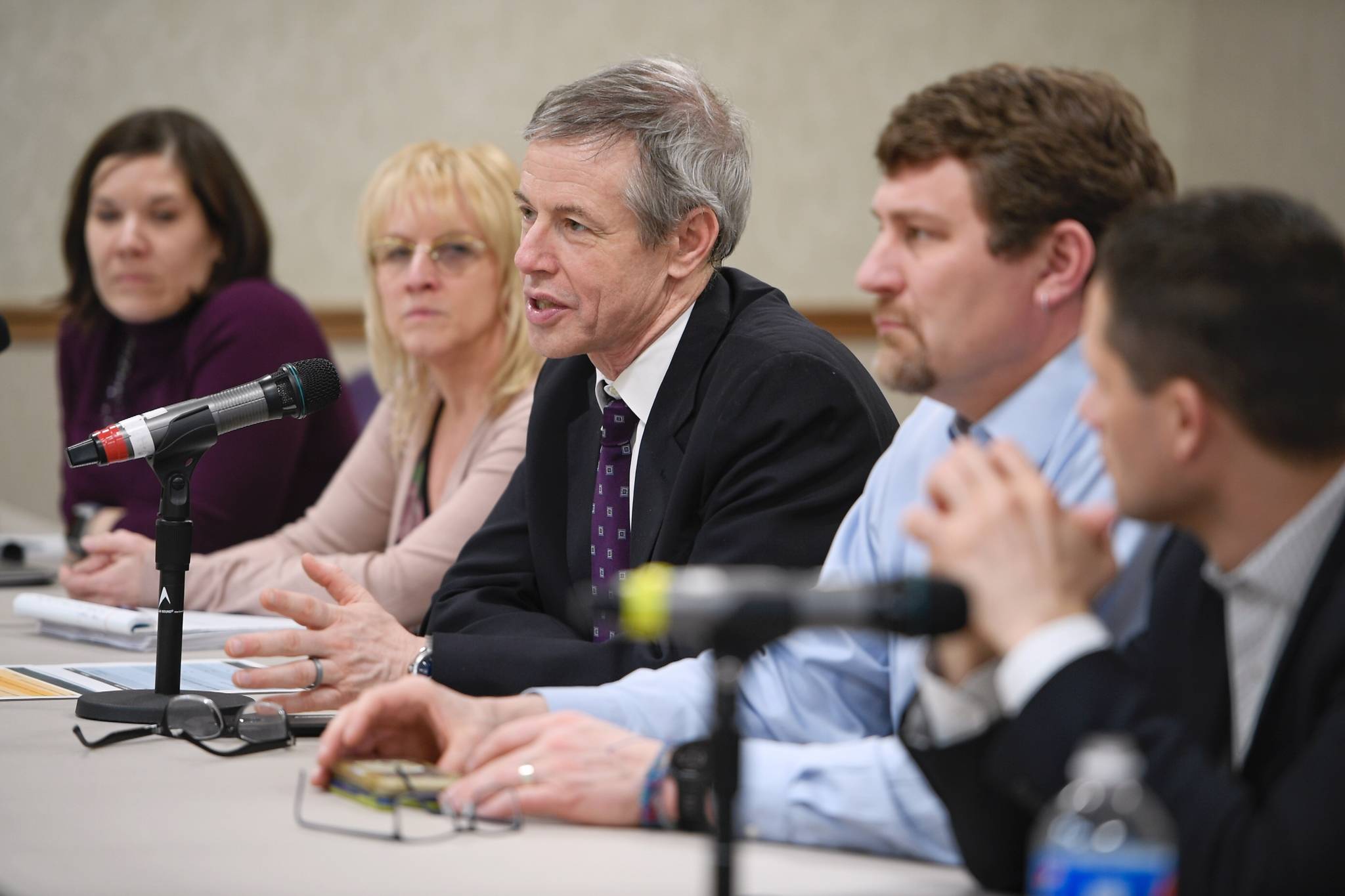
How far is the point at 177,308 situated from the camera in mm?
3201

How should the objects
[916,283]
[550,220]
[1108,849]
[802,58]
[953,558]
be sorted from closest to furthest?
[1108,849] < [953,558] < [916,283] < [550,220] < [802,58]

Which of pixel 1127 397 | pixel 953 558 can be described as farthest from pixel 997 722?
pixel 1127 397

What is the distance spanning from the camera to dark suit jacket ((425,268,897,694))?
68.0 inches

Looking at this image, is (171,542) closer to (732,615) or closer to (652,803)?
(652,803)

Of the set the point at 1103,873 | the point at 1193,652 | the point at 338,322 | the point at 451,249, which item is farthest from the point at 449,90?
the point at 1103,873

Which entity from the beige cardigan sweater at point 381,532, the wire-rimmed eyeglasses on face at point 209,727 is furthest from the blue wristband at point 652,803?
the beige cardigan sweater at point 381,532

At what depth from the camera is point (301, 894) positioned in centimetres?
105

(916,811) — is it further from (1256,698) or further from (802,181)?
(802,181)

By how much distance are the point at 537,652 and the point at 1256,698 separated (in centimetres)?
91

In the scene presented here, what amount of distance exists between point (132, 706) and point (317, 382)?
0.41m

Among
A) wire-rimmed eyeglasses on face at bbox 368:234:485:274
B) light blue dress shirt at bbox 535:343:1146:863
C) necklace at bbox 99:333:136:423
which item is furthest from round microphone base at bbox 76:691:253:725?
necklace at bbox 99:333:136:423

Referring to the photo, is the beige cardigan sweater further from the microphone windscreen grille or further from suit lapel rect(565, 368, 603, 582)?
the microphone windscreen grille

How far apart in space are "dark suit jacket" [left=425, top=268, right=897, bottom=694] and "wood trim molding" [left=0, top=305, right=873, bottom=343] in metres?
2.88

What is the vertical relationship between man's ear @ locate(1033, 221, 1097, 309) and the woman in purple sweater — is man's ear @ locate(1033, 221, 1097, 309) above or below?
above
